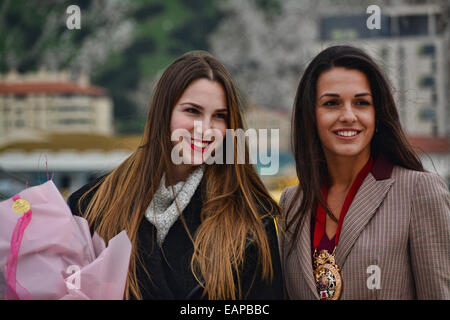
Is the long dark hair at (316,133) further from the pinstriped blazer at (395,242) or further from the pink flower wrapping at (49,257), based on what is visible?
the pink flower wrapping at (49,257)

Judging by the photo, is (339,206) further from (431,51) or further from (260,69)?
(260,69)

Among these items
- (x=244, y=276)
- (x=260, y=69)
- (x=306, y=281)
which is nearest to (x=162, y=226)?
(x=244, y=276)

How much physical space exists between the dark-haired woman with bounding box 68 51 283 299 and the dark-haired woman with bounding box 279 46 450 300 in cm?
19

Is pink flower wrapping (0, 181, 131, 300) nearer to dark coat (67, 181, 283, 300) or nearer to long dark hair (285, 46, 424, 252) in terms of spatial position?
dark coat (67, 181, 283, 300)

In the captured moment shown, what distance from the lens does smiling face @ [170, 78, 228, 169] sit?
6.66ft

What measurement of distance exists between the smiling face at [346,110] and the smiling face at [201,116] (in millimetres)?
430

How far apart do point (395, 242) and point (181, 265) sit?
83 centimetres

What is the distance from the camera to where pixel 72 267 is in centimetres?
166

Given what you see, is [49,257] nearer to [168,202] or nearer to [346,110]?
[168,202]

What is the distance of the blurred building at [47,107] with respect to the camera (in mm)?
10250

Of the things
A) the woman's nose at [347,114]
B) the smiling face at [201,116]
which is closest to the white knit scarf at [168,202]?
the smiling face at [201,116]

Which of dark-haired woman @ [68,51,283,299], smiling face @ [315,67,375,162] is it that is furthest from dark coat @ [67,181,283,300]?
smiling face @ [315,67,375,162]

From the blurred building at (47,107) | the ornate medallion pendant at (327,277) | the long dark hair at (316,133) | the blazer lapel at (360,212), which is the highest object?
the blurred building at (47,107)
